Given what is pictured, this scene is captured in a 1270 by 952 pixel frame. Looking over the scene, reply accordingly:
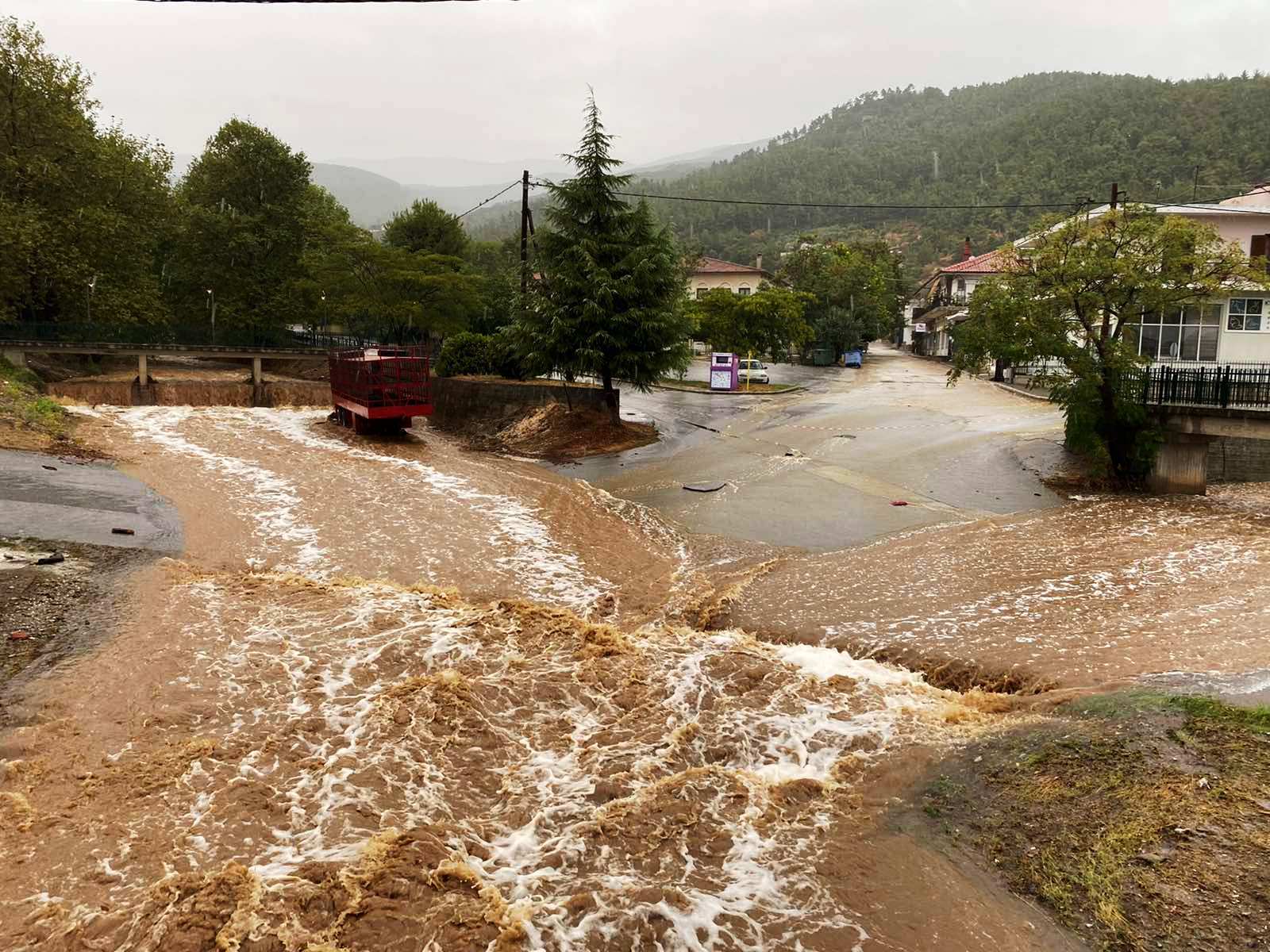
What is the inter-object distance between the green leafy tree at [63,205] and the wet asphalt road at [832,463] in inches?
1143

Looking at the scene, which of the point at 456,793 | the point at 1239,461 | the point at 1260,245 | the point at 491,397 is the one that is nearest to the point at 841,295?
the point at 1260,245

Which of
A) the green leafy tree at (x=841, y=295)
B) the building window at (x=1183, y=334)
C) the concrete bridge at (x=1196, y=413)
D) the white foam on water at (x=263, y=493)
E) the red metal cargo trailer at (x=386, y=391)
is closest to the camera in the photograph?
the white foam on water at (x=263, y=493)

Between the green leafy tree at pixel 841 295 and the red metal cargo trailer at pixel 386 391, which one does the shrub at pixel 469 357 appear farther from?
the green leafy tree at pixel 841 295

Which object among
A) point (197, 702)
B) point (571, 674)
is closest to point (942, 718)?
point (571, 674)

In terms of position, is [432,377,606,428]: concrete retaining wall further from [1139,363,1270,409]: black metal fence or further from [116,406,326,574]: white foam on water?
[1139,363,1270,409]: black metal fence

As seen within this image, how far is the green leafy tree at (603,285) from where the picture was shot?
22688 mm

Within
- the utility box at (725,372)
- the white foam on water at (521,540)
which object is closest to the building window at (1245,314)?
the utility box at (725,372)

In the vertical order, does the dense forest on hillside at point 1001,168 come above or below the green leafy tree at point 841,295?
above

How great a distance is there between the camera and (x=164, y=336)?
4156 cm

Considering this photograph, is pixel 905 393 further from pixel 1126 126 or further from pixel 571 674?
pixel 1126 126

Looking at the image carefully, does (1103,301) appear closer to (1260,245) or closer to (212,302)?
(1260,245)

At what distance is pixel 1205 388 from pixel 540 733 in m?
17.0

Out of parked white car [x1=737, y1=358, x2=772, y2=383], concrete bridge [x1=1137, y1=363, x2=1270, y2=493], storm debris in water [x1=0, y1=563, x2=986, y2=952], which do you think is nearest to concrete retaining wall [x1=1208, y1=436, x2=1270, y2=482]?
concrete bridge [x1=1137, y1=363, x2=1270, y2=493]

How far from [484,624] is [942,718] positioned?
506 centimetres
